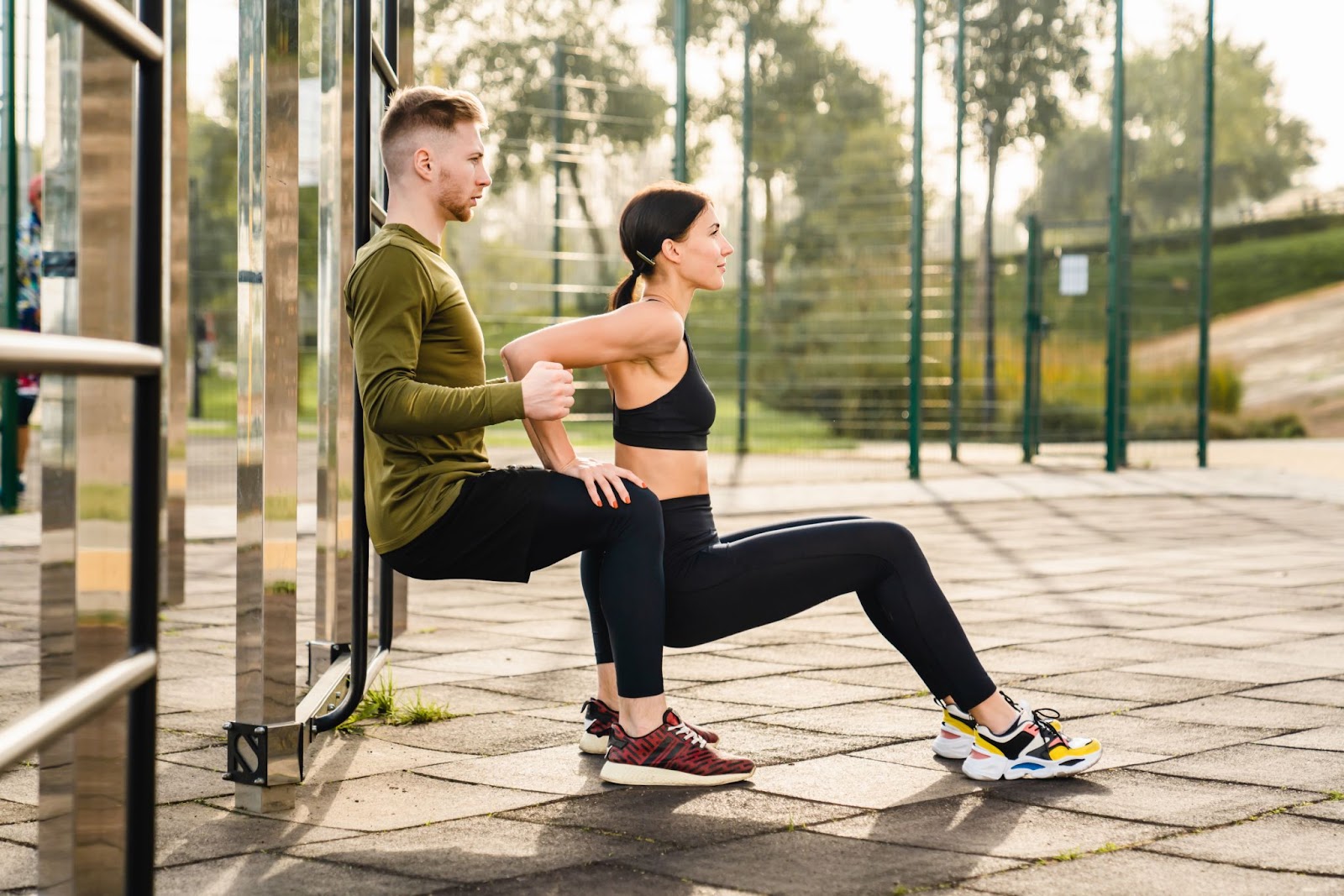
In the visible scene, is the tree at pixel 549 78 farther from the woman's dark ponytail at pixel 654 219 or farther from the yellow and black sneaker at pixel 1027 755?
the yellow and black sneaker at pixel 1027 755

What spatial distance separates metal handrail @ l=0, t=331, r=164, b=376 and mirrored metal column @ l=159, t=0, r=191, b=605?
3.99 m

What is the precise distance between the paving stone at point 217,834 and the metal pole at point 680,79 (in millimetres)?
9310

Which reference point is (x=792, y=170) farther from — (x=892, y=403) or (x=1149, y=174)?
(x=1149, y=174)

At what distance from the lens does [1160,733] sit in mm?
3881

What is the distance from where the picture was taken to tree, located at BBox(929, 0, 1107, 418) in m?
13.4

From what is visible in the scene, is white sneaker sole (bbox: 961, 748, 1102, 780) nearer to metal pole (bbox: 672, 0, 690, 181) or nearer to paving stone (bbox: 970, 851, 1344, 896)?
paving stone (bbox: 970, 851, 1344, 896)

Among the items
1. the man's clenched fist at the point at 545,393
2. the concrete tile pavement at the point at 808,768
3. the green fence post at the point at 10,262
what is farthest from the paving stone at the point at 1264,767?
the green fence post at the point at 10,262

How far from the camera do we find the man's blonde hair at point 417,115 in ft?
11.1

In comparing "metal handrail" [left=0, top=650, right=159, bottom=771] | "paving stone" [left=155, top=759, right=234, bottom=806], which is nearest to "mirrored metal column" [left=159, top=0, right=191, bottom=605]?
"paving stone" [left=155, top=759, right=234, bottom=806]

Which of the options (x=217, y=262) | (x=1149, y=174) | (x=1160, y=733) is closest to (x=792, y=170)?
(x=1149, y=174)

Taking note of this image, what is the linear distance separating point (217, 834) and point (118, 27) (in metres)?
1.63

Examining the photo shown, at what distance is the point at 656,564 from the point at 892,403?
10069 mm

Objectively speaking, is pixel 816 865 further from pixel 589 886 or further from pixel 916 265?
pixel 916 265

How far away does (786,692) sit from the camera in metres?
4.43
